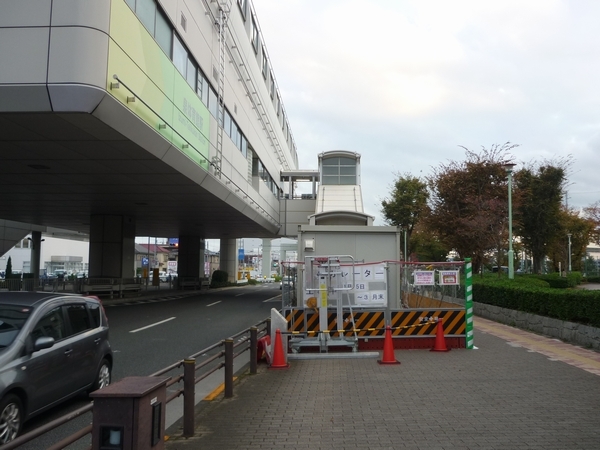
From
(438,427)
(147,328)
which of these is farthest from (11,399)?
(147,328)

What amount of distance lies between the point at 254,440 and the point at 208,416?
3.79 ft

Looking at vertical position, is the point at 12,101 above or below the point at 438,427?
above

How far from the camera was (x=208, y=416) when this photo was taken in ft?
23.5

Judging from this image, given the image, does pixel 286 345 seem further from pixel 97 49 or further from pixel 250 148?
pixel 250 148

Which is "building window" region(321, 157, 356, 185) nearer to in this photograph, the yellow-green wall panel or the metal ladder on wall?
the metal ladder on wall

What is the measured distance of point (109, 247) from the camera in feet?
104

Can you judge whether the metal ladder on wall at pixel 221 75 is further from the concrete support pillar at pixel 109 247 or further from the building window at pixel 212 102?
the concrete support pillar at pixel 109 247

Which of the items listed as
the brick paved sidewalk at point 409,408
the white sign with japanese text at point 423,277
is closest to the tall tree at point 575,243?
the white sign with japanese text at point 423,277

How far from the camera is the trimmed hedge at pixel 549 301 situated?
1313 cm

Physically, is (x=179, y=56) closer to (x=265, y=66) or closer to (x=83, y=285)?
(x=83, y=285)

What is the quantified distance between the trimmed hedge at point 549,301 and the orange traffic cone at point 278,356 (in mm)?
7041

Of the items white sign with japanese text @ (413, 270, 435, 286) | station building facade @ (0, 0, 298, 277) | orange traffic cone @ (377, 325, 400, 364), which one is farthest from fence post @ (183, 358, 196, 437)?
station building facade @ (0, 0, 298, 277)

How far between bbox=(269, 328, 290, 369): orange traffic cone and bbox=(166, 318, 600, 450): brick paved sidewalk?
8.2 inches

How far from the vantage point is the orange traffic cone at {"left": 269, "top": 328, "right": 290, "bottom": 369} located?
424 inches
